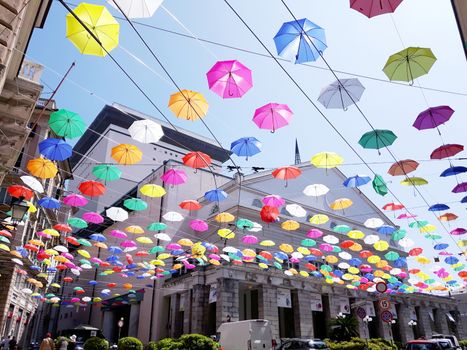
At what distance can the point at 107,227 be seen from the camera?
4675 cm

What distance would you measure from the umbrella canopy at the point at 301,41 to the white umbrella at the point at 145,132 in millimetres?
5259

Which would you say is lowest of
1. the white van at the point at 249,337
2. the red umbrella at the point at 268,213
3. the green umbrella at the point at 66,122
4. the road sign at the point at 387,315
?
the white van at the point at 249,337

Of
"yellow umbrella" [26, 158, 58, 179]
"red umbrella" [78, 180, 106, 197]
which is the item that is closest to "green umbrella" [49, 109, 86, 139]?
"yellow umbrella" [26, 158, 58, 179]

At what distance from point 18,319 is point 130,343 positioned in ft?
53.0

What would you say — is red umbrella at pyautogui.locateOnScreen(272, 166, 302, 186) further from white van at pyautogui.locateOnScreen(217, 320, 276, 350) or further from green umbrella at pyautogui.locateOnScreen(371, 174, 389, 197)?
white van at pyautogui.locateOnScreen(217, 320, 276, 350)

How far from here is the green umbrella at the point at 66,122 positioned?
38.0 ft

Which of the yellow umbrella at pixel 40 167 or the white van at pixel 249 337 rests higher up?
the yellow umbrella at pixel 40 167

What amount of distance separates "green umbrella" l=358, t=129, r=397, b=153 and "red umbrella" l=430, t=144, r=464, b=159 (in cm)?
174

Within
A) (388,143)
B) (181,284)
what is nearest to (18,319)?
(181,284)

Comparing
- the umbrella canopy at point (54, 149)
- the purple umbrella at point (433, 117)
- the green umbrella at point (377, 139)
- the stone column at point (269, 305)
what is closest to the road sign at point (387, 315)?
the green umbrella at point (377, 139)

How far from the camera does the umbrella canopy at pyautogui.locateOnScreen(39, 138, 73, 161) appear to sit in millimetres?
12812

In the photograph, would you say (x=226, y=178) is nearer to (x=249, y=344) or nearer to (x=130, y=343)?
(x=130, y=343)

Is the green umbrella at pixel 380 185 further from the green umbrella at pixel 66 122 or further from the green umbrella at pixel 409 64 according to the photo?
the green umbrella at pixel 66 122

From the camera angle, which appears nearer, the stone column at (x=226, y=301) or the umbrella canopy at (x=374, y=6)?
the umbrella canopy at (x=374, y=6)
